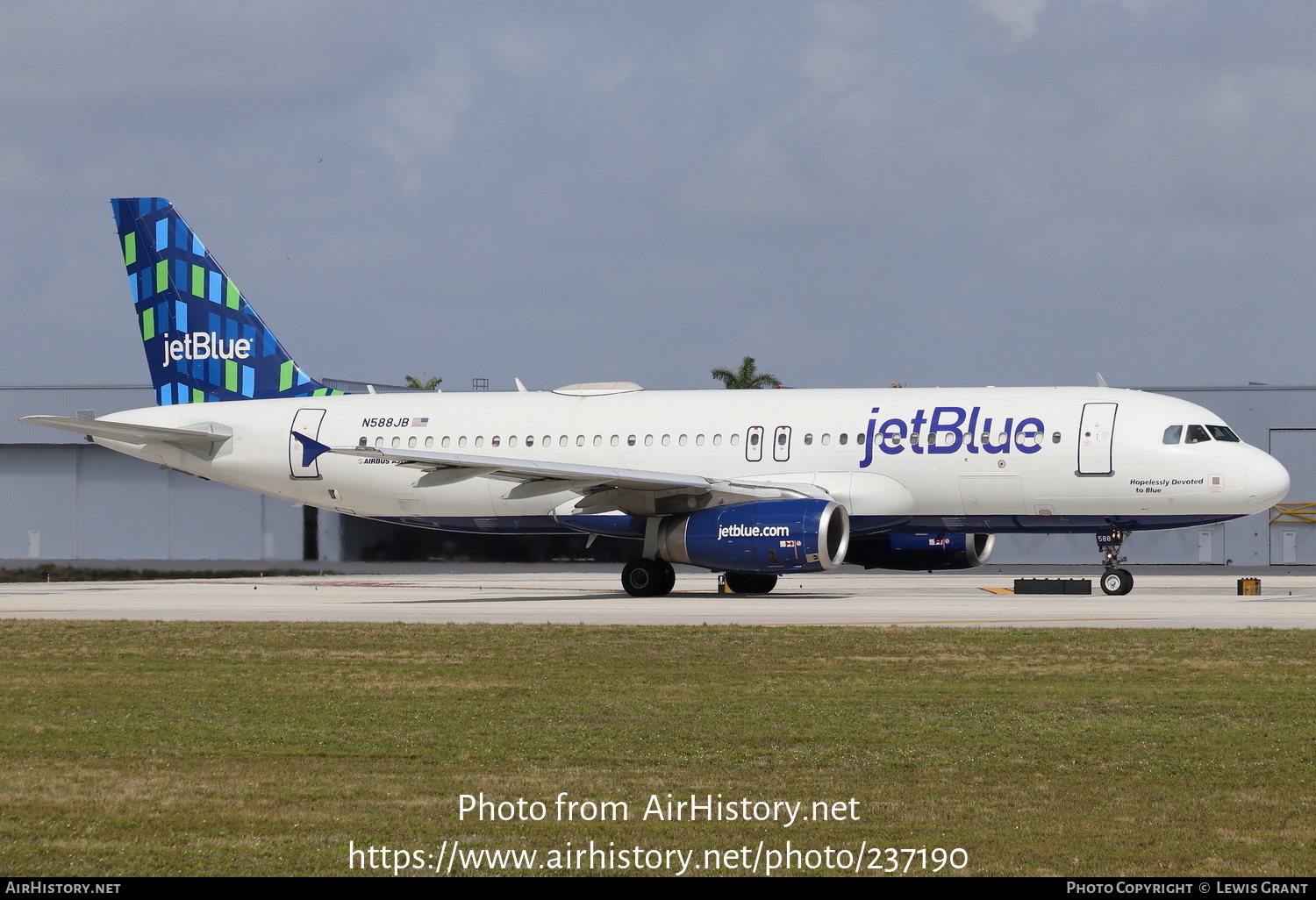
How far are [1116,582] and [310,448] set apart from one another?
17145mm

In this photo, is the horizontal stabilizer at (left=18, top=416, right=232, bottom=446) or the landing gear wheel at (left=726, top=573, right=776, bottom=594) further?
the horizontal stabilizer at (left=18, top=416, right=232, bottom=446)

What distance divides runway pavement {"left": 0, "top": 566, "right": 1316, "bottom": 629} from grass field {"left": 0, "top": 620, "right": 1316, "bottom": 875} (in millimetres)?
4562

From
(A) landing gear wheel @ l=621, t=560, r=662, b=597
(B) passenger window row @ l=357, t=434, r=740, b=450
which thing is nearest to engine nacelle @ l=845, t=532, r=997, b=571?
(B) passenger window row @ l=357, t=434, r=740, b=450

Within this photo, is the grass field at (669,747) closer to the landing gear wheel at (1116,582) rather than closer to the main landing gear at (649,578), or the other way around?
the landing gear wheel at (1116,582)

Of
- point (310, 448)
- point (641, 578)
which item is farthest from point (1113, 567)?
point (310, 448)

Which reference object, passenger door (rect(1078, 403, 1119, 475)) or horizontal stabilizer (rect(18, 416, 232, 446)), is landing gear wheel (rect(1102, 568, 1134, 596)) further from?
horizontal stabilizer (rect(18, 416, 232, 446))

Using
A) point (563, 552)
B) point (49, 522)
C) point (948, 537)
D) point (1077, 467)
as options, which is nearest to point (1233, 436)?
point (1077, 467)

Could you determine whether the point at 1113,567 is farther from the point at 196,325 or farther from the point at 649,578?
the point at 196,325

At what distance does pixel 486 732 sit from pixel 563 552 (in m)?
43.3

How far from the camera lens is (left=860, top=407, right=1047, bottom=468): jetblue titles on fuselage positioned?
30.2 meters

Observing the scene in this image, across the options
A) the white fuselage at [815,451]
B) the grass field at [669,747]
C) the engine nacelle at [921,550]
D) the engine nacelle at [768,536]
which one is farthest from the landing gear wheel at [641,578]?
the grass field at [669,747]

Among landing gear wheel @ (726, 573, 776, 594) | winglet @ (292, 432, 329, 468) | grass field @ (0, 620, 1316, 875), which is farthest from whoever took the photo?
landing gear wheel @ (726, 573, 776, 594)

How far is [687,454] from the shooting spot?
3281 centimetres

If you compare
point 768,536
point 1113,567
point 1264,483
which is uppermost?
point 1264,483
